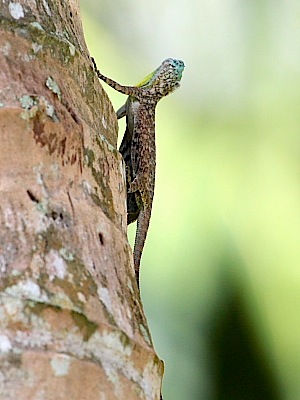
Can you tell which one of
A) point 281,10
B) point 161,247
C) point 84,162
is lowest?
point 84,162

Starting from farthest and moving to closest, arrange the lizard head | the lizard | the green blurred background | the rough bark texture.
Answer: the green blurred background, the lizard head, the lizard, the rough bark texture

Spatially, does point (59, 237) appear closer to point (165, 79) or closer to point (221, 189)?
point (165, 79)

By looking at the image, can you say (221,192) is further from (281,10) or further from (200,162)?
(281,10)

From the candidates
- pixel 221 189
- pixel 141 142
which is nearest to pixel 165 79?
pixel 141 142

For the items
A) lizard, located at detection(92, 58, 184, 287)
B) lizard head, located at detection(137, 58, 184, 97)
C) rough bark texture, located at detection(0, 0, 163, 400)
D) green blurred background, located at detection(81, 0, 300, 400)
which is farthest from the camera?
green blurred background, located at detection(81, 0, 300, 400)

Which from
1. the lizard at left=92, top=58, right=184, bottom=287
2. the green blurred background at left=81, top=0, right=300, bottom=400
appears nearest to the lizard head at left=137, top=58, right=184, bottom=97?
the lizard at left=92, top=58, right=184, bottom=287

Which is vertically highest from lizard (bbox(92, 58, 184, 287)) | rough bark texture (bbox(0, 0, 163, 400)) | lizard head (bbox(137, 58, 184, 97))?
lizard head (bbox(137, 58, 184, 97))

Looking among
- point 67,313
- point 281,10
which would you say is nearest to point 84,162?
point 67,313

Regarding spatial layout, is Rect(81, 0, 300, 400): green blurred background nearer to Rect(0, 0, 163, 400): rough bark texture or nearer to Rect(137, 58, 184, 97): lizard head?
Rect(137, 58, 184, 97): lizard head
